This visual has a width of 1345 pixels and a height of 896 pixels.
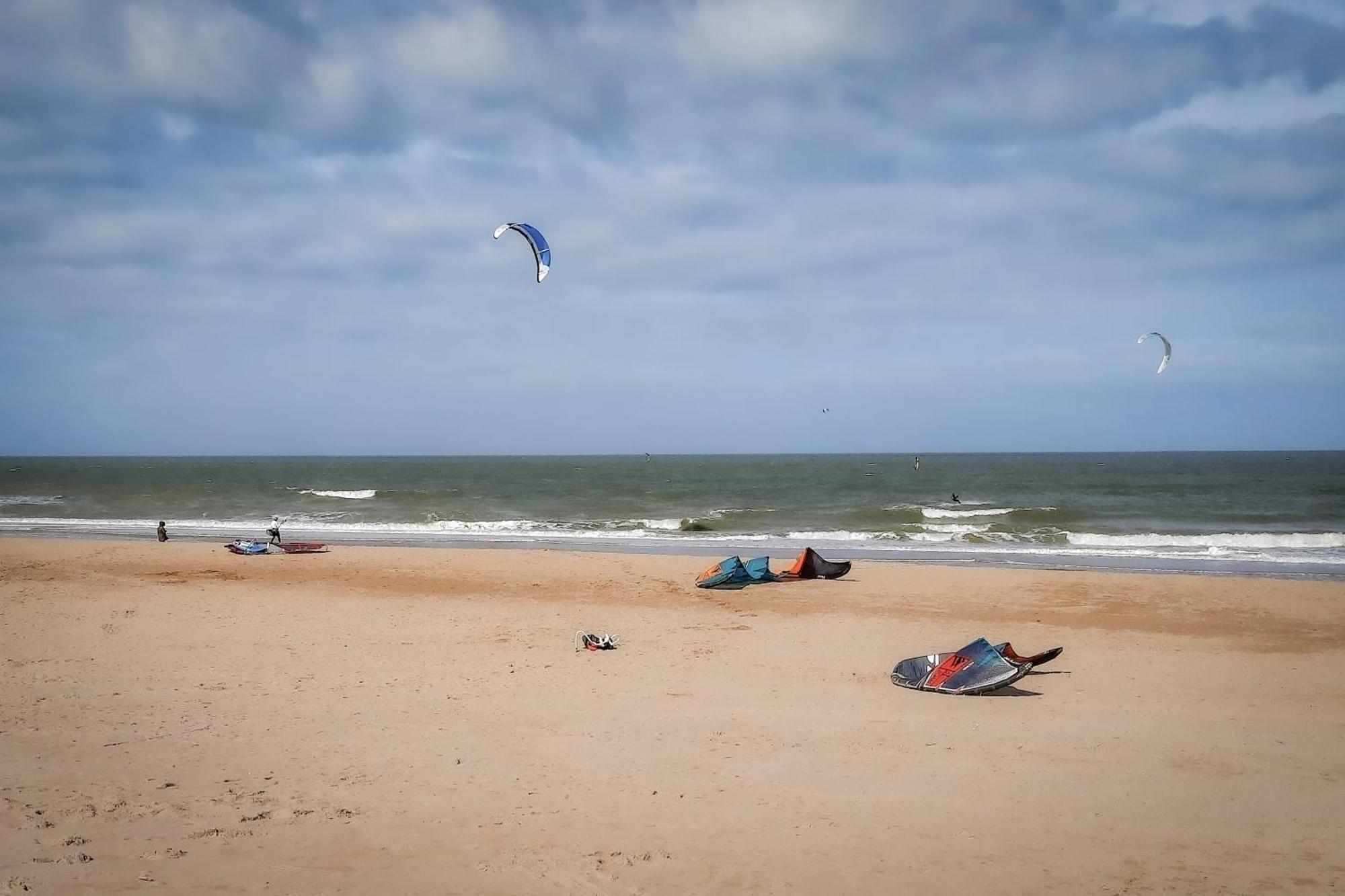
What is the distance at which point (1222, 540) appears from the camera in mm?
25234

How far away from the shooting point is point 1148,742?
6.65 m

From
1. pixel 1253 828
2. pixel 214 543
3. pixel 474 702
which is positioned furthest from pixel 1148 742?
pixel 214 543

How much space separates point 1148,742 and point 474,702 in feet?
18.1

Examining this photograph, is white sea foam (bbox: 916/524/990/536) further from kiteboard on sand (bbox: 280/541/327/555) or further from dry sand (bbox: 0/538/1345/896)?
kiteboard on sand (bbox: 280/541/327/555)

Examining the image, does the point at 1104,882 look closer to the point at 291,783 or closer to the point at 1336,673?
the point at 291,783

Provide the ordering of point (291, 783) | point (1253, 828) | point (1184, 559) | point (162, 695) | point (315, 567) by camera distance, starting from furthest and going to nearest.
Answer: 1. point (1184, 559)
2. point (315, 567)
3. point (162, 695)
4. point (291, 783)
5. point (1253, 828)

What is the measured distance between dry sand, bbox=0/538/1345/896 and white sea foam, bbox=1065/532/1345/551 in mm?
13319

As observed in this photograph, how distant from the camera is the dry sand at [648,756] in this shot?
4449 mm

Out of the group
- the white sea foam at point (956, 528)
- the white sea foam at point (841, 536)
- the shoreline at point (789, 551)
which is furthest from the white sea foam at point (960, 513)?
the shoreline at point (789, 551)

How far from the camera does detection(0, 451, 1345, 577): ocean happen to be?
77.3ft

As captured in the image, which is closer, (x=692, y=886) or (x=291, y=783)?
(x=692, y=886)

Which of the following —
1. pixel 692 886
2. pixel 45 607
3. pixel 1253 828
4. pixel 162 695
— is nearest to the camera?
pixel 692 886

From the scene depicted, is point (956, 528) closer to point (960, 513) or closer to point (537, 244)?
point (960, 513)

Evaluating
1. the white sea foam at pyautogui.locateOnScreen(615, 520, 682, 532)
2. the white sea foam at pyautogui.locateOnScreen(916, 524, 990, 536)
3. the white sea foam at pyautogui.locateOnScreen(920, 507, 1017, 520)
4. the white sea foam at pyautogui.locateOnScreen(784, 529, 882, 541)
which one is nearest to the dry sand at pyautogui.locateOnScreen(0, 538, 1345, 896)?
the white sea foam at pyautogui.locateOnScreen(784, 529, 882, 541)
